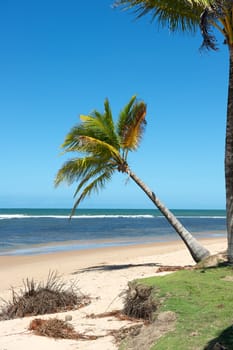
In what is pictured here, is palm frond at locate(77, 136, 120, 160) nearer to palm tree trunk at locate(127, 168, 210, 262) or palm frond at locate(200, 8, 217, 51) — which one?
palm tree trunk at locate(127, 168, 210, 262)

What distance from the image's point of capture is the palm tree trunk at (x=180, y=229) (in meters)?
12.3

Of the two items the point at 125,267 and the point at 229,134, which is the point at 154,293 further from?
the point at 125,267

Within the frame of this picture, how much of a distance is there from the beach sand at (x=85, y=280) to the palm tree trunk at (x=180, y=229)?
1.20m

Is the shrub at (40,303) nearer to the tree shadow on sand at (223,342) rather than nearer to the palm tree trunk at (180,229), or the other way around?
the tree shadow on sand at (223,342)

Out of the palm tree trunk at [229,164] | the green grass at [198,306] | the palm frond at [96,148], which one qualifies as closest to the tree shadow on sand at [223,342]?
the green grass at [198,306]

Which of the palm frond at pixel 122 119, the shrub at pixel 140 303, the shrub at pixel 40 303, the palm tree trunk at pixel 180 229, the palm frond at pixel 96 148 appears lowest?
the shrub at pixel 40 303

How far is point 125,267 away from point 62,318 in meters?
6.25

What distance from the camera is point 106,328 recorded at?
22.3 feet

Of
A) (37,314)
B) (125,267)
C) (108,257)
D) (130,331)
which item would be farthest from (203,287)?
(108,257)

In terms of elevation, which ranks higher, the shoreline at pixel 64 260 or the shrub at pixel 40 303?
the shrub at pixel 40 303

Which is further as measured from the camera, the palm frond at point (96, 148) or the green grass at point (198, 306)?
the palm frond at point (96, 148)

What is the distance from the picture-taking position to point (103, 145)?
13273mm

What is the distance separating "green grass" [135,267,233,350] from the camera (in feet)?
16.5

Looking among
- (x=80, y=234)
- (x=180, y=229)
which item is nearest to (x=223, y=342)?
(x=180, y=229)
